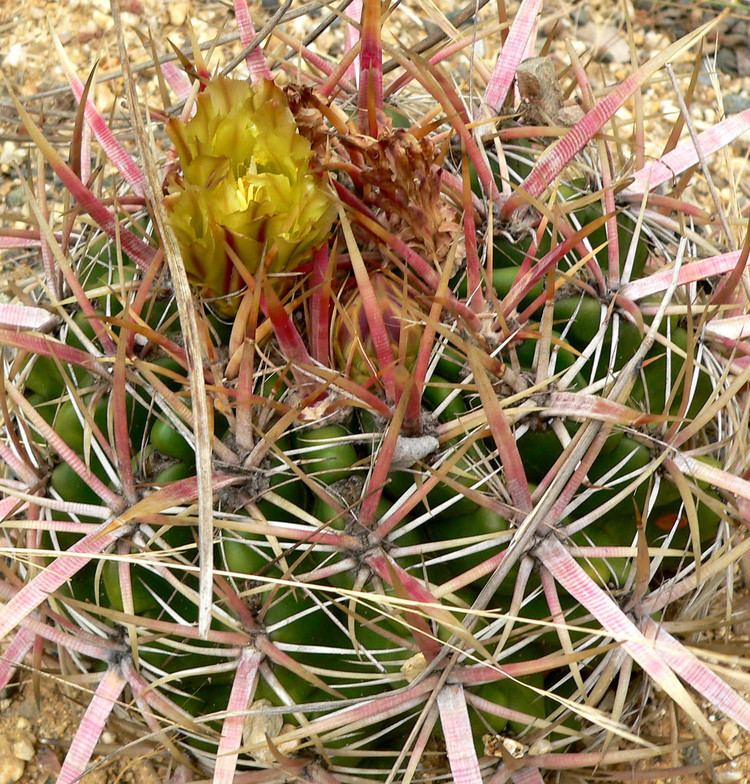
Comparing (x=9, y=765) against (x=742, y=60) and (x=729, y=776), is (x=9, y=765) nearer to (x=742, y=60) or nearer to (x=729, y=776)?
(x=729, y=776)

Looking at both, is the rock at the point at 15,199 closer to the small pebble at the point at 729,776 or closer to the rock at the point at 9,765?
the rock at the point at 9,765

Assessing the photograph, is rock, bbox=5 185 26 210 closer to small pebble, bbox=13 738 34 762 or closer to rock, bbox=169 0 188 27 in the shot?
rock, bbox=169 0 188 27

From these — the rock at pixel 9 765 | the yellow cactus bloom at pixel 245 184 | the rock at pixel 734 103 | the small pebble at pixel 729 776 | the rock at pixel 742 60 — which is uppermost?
the yellow cactus bloom at pixel 245 184

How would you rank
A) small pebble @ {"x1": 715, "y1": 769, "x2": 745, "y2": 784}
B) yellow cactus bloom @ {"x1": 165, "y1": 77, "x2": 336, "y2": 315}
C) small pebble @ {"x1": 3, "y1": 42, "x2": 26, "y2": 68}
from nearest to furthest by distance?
yellow cactus bloom @ {"x1": 165, "y1": 77, "x2": 336, "y2": 315} < small pebble @ {"x1": 715, "y1": 769, "x2": 745, "y2": 784} < small pebble @ {"x1": 3, "y1": 42, "x2": 26, "y2": 68}

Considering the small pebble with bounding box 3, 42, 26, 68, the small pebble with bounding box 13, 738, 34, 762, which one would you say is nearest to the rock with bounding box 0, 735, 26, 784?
the small pebble with bounding box 13, 738, 34, 762

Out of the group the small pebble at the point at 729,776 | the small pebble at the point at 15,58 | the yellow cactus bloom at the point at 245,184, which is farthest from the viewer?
the small pebble at the point at 15,58

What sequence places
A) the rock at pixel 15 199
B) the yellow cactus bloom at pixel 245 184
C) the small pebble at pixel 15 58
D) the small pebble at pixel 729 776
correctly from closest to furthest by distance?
1. the yellow cactus bloom at pixel 245 184
2. the small pebble at pixel 729 776
3. the rock at pixel 15 199
4. the small pebble at pixel 15 58

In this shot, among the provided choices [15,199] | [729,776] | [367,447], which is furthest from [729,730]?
[15,199]

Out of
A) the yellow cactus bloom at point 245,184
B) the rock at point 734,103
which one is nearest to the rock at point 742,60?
the rock at point 734,103
